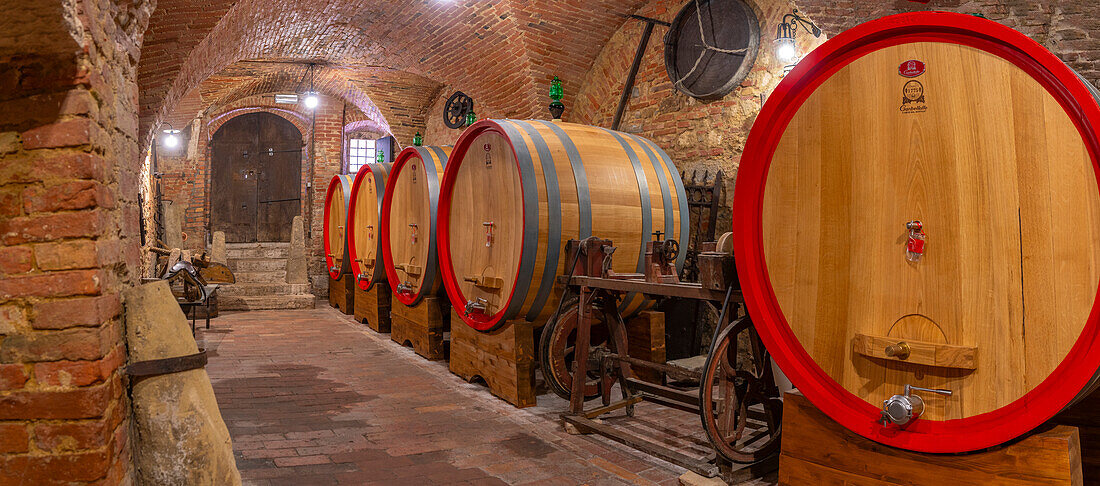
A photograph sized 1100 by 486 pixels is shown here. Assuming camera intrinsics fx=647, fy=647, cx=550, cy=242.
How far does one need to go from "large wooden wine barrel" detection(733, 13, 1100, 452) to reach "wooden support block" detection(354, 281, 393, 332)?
208 inches

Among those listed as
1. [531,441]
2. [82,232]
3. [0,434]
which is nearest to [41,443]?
[0,434]

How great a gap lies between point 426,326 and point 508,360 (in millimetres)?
1641

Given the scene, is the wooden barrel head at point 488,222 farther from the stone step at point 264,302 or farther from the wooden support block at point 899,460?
the stone step at point 264,302

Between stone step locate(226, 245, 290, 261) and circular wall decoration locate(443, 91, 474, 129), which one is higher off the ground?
circular wall decoration locate(443, 91, 474, 129)

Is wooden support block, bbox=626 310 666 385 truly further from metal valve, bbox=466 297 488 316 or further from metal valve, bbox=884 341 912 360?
metal valve, bbox=884 341 912 360

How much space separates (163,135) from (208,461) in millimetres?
12429

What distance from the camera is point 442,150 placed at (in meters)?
5.82

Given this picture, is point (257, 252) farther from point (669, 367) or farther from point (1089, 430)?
point (1089, 430)

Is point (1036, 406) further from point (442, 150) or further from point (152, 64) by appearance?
point (152, 64)

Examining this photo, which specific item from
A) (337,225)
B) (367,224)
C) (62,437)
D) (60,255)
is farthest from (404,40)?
(62,437)

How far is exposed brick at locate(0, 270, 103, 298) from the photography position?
1.82 meters

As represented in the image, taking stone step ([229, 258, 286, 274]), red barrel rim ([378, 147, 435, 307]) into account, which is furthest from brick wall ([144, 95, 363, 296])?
red barrel rim ([378, 147, 435, 307])

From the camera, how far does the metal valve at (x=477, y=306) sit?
163 inches

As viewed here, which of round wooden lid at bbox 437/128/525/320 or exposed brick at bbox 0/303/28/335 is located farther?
round wooden lid at bbox 437/128/525/320
